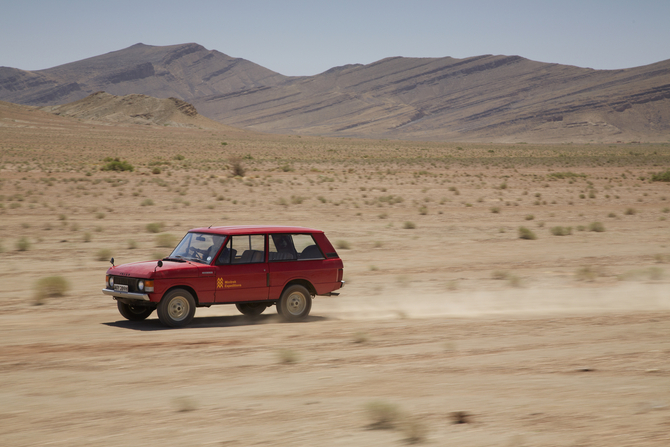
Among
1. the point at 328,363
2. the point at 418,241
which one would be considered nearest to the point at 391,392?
the point at 328,363

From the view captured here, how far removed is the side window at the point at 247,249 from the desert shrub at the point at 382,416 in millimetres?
4673

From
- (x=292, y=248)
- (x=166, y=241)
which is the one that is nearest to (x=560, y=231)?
(x=166, y=241)

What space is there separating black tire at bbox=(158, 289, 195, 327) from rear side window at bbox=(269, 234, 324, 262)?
4.72ft

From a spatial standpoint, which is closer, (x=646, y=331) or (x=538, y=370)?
(x=538, y=370)

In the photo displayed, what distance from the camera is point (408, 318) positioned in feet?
36.0

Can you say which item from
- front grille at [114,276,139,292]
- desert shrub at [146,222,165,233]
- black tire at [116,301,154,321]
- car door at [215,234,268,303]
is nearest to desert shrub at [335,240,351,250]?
desert shrub at [146,222,165,233]

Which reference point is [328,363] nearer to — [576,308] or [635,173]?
[576,308]

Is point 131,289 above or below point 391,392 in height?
above

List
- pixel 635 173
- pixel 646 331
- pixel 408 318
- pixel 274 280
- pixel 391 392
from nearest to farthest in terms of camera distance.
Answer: pixel 391 392 < pixel 646 331 < pixel 274 280 < pixel 408 318 < pixel 635 173

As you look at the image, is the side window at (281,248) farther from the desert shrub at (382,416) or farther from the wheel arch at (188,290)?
the desert shrub at (382,416)

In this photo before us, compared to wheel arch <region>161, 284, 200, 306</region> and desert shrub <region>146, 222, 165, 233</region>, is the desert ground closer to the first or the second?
desert shrub <region>146, 222, 165, 233</region>

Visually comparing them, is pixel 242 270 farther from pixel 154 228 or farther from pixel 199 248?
pixel 154 228

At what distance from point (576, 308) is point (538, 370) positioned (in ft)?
17.5

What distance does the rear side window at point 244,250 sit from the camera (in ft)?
32.5
